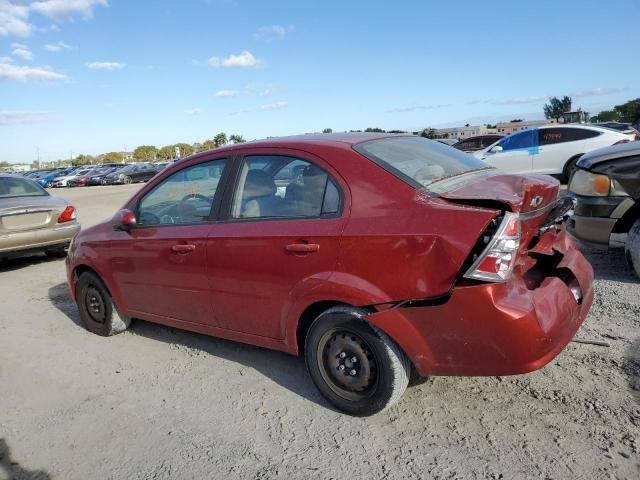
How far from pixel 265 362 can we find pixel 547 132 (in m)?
11.3

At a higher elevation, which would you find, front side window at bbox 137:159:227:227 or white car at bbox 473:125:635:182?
front side window at bbox 137:159:227:227

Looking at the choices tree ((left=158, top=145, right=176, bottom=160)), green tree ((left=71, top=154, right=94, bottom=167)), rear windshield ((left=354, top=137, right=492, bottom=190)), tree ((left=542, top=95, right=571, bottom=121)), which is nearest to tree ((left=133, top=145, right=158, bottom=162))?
tree ((left=158, top=145, right=176, bottom=160))

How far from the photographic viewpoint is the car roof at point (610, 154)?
16.1 ft

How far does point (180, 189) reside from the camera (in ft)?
13.2

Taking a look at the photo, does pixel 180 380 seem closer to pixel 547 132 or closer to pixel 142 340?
pixel 142 340

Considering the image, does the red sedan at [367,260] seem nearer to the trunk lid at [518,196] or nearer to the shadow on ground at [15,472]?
the trunk lid at [518,196]

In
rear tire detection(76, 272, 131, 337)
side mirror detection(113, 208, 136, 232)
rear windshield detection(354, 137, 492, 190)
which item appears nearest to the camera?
rear windshield detection(354, 137, 492, 190)

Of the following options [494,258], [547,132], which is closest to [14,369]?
[494,258]

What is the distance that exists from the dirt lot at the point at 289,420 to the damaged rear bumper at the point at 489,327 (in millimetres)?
414

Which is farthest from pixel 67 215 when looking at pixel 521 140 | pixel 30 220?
pixel 521 140

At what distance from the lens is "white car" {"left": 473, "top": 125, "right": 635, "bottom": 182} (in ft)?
41.2

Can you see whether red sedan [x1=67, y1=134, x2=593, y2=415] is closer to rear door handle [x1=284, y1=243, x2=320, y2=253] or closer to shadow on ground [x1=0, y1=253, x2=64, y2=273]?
rear door handle [x1=284, y1=243, x2=320, y2=253]

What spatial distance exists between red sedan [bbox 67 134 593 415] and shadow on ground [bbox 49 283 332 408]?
0.98ft

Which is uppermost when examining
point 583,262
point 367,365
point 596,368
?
point 583,262
